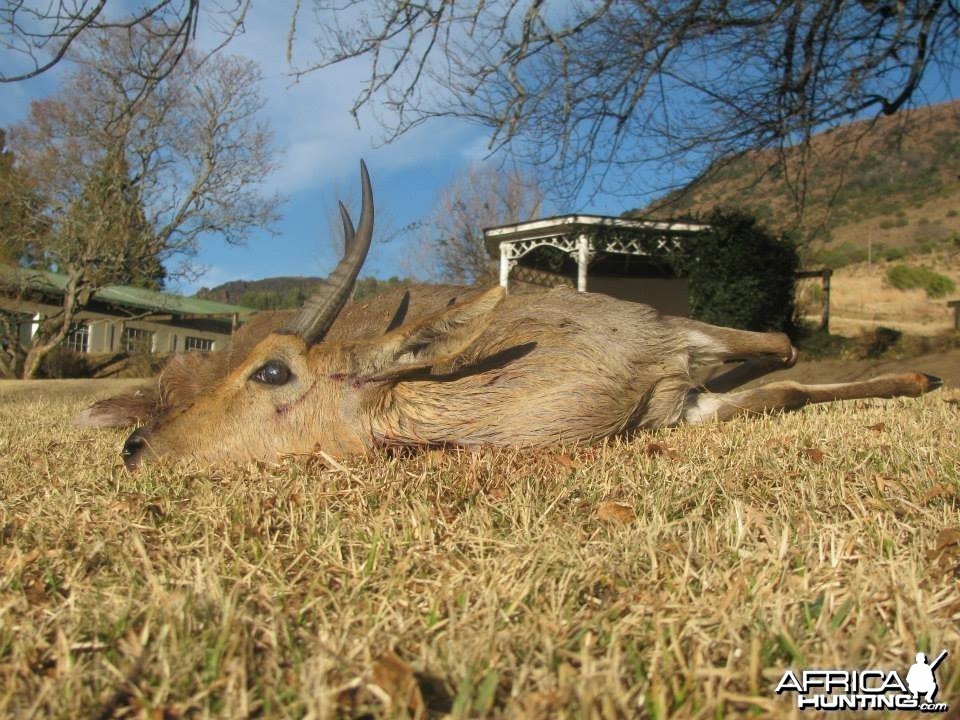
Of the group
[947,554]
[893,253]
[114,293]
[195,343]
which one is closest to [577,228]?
[947,554]

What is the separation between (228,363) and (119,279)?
16.7 meters

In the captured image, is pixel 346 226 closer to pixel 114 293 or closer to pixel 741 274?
pixel 741 274

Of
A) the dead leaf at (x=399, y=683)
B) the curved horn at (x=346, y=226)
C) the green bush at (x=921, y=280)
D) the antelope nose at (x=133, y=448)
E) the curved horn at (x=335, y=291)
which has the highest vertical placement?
the green bush at (x=921, y=280)

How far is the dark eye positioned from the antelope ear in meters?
0.43

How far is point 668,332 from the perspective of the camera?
4.43 metres

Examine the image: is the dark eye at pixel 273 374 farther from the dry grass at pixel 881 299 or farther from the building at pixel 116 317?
the dry grass at pixel 881 299

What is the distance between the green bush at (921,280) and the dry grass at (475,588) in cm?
3786

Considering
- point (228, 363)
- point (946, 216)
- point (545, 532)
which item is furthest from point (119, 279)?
point (946, 216)

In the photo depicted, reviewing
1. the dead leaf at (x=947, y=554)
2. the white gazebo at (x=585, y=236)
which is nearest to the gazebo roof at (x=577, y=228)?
the white gazebo at (x=585, y=236)

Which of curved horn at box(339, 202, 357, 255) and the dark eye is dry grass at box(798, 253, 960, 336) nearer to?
curved horn at box(339, 202, 357, 255)

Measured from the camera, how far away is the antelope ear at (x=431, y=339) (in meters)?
3.41

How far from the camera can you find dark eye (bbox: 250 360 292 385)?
12.1ft

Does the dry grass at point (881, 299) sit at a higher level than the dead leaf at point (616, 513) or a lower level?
higher

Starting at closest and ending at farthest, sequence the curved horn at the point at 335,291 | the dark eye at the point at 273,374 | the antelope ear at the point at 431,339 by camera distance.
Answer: the antelope ear at the point at 431,339 < the dark eye at the point at 273,374 < the curved horn at the point at 335,291
